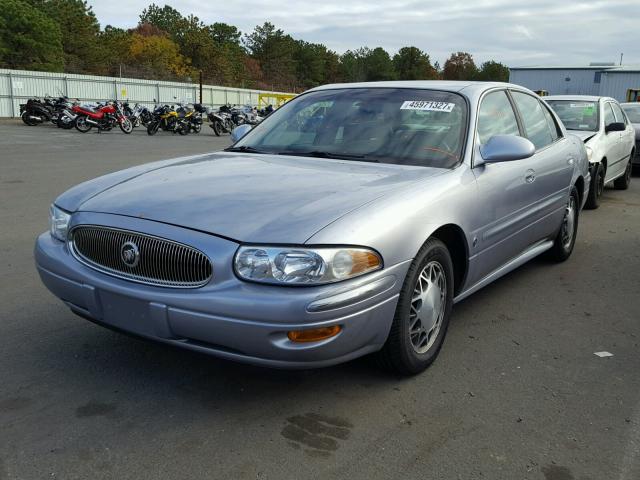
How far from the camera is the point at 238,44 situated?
101188 mm

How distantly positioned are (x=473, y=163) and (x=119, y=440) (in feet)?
7.94

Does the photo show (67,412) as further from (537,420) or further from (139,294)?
(537,420)

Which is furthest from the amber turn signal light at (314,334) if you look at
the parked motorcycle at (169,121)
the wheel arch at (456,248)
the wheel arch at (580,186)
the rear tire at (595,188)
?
the parked motorcycle at (169,121)

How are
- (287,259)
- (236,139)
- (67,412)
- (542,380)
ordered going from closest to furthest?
(287,259) → (67,412) → (542,380) → (236,139)

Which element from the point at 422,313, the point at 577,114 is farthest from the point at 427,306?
the point at 577,114

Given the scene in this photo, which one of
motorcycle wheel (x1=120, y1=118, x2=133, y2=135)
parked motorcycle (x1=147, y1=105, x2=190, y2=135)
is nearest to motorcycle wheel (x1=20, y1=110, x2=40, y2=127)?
motorcycle wheel (x1=120, y1=118, x2=133, y2=135)

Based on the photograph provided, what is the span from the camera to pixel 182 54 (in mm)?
81062

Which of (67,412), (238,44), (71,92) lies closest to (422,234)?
(67,412)

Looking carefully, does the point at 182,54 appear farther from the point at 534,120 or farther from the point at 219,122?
the point at 534,120

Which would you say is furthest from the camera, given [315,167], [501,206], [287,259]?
[501,206]

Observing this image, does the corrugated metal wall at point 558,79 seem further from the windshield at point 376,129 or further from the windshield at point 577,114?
the windshield at point 376,129

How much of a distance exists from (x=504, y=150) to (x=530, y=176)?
782 millimetres

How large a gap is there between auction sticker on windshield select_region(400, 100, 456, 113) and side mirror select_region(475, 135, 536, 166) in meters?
0.38

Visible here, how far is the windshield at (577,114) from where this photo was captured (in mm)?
9211
